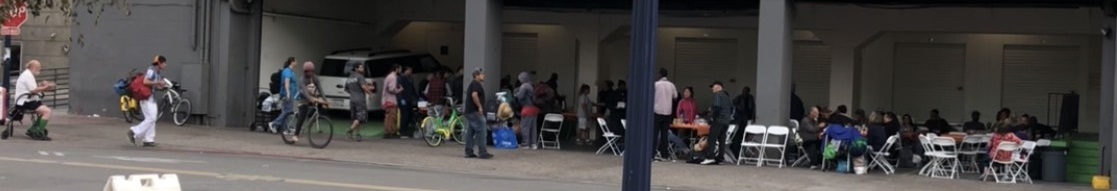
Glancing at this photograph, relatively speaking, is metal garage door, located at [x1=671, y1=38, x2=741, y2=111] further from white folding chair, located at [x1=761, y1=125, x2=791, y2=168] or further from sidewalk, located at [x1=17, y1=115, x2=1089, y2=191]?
white folding chair, located at [x1=761, y1=125, x2=791, y2=168]

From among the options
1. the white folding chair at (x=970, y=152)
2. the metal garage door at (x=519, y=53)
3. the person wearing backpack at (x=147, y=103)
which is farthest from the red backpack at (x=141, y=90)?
the metal garage door at (x=519, y=53)

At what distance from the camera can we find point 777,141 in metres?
19.8

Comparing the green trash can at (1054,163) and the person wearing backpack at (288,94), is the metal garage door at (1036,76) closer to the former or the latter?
the green trash can at (1054,163)

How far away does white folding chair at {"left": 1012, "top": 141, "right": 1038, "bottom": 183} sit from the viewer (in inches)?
704

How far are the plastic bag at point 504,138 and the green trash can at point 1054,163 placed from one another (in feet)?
25.8

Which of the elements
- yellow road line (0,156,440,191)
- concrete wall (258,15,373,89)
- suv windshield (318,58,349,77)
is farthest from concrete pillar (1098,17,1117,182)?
concrete wall (258,15,373,89)

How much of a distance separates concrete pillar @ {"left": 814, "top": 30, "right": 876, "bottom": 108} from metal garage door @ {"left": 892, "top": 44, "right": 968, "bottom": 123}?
93 cm

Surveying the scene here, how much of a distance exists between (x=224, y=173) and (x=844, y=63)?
1491 centimetres

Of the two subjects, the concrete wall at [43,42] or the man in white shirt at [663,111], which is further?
the concrete wall at [43,42]

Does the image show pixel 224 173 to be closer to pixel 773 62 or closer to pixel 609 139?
pixel 609 139

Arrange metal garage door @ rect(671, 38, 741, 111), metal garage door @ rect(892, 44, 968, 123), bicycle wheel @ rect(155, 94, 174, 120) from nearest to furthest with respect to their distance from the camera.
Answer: bicycle wheel @ rect(155, 94, 174, 120)
metal garage door @ rect(892, 44, 968, 123)
metal garage door @ rect(671, 38, 741, 111)

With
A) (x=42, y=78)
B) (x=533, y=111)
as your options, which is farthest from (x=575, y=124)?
(x=42, y=78)

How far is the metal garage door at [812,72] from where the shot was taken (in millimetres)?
28005

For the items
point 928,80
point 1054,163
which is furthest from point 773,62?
point 928,80
